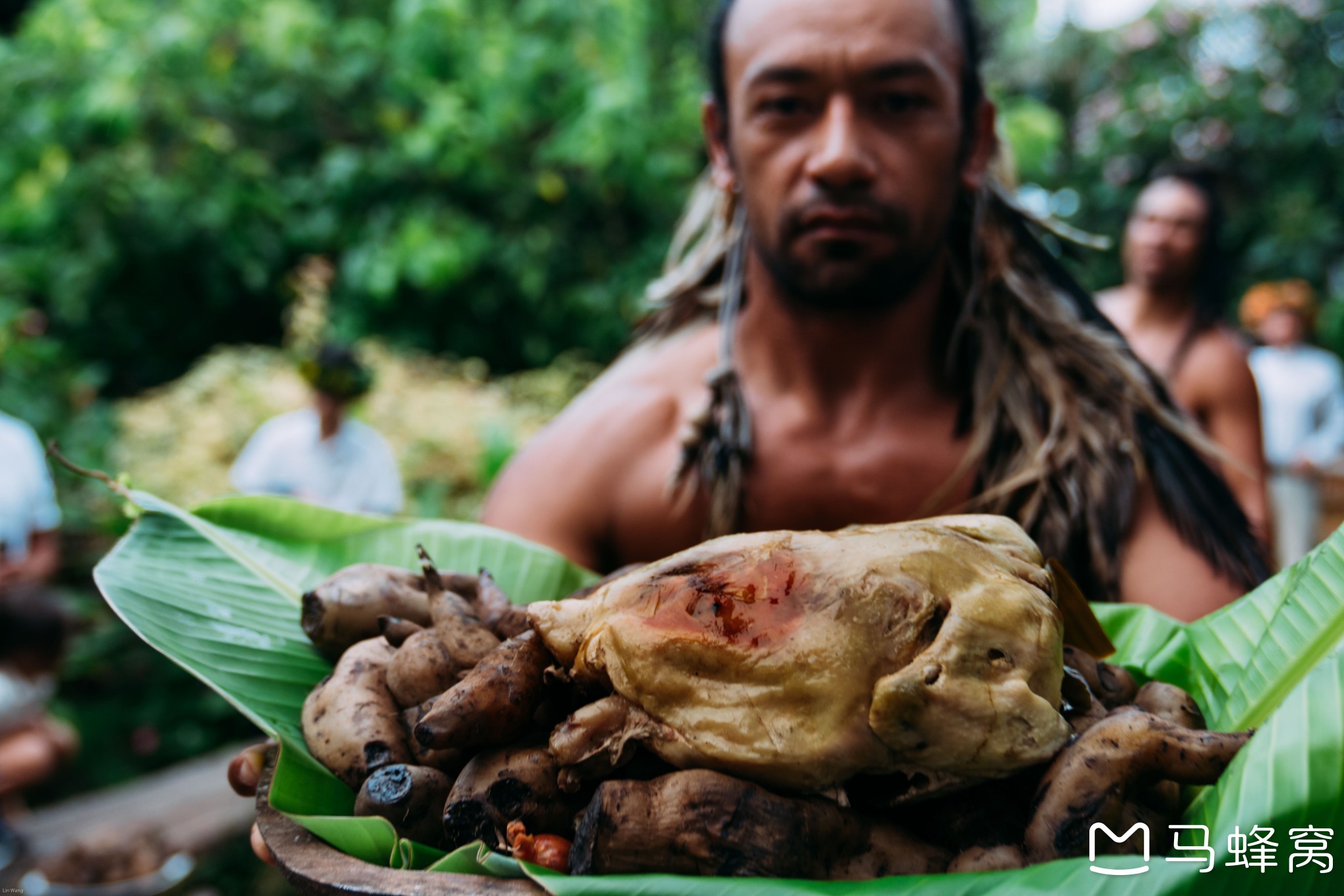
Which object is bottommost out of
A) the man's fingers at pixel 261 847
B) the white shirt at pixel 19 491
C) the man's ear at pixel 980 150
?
the white shirt at pixel 19 491

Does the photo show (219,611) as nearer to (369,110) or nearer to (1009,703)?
(1009,703)

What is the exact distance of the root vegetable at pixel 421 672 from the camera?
1.26 m

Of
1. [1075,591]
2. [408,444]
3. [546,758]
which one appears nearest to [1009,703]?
[1075,591]

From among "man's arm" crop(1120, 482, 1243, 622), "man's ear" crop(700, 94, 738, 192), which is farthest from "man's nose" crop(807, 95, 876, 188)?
"man's arm" crop(1120, 482, 1243, 622)

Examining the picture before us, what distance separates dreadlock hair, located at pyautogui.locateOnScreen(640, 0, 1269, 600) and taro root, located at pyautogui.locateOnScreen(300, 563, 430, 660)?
858mm

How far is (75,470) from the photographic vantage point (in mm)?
1642

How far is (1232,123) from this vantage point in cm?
1148

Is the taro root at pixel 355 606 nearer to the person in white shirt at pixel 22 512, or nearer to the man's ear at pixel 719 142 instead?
the man's ear at pixel 719 142

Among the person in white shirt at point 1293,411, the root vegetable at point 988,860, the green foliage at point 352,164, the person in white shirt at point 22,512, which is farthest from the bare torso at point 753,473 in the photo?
the person in white shirt at point 1293,411

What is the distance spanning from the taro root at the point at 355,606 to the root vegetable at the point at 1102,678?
0.86 meters

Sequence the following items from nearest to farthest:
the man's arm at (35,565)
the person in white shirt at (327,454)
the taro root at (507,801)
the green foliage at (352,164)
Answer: the taro root at (507,801)
the man's arm at (35,565)
the person in white shirt at (327,454)
the green foliage at (352,164)

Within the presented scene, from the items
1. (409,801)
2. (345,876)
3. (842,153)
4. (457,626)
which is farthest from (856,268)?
(345,876)

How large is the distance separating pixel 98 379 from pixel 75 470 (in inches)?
277

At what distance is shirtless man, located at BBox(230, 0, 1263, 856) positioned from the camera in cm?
199
